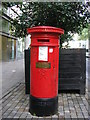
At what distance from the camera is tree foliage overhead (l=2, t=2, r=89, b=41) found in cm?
561

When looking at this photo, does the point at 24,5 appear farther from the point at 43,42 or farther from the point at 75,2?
the point at 43,42

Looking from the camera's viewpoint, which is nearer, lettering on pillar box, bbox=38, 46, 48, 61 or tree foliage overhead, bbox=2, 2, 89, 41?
lettering on pillar box, bbox=38, 46, 48, 61

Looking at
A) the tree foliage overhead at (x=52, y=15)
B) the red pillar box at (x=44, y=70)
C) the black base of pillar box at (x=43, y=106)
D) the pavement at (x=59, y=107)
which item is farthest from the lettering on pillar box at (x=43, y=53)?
the tree foliage overhead at (x=52, y=15)

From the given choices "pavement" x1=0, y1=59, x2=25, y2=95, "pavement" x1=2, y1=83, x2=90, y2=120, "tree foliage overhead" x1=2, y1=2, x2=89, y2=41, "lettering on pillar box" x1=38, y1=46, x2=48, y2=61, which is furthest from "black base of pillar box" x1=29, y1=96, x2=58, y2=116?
"tree foliage overhead" x1=2, y1=2, x2=89, y2=41

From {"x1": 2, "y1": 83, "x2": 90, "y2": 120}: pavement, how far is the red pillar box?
0.80 feet

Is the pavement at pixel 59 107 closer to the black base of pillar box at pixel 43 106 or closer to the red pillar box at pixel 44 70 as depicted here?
the black base of pillar box at pixel 43 106

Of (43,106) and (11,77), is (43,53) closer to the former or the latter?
(43,106)

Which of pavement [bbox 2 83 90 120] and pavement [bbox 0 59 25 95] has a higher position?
pavement [bbox 0 59 25 95]

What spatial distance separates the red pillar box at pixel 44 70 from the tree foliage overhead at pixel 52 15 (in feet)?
7.51

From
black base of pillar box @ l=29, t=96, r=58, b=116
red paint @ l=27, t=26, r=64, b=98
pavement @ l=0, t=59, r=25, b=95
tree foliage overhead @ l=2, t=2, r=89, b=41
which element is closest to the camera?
red paint @ l=27, t=26, r=64, b=98

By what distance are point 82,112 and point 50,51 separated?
1.65 m

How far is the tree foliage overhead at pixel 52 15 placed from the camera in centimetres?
561

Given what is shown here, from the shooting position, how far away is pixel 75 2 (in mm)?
5727

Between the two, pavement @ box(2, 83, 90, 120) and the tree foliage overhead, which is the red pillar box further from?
the tree foliage overhead
